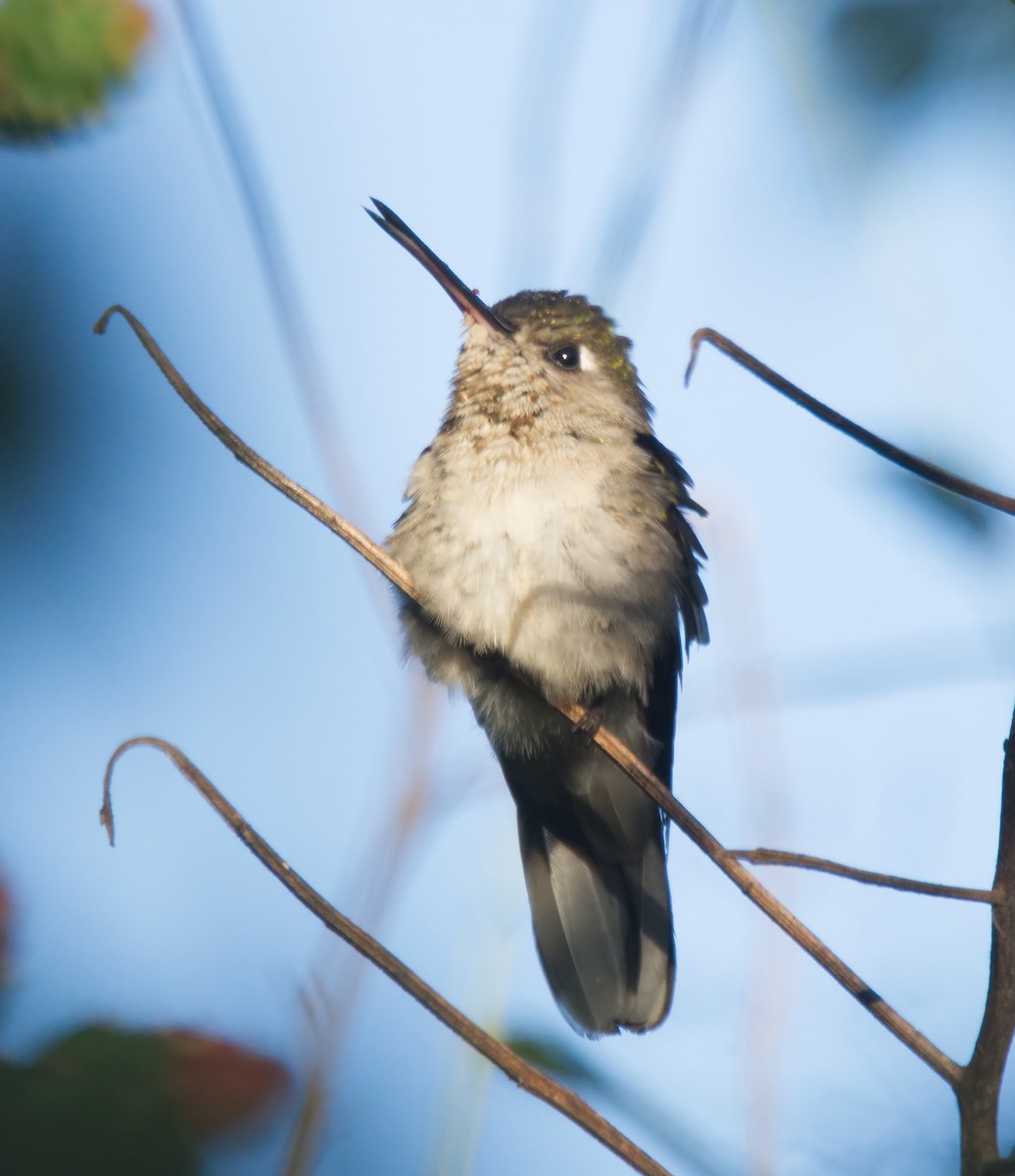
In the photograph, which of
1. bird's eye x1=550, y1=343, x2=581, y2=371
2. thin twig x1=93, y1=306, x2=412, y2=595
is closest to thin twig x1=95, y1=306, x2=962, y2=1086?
thin twig x1=93, y1=306, x2=412, y2=595

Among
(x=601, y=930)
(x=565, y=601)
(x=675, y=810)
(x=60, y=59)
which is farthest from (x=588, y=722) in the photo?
(x=60, y=59)

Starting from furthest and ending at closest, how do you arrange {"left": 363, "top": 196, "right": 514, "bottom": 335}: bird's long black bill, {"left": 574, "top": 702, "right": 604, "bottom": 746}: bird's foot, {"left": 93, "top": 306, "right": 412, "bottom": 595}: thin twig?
{"left": 574, "top": 702, "right": 604, "bottom": 746}: bird's foot, {"left": 363, "top": 196, "right": 514, "bottom": 335}: bird's long black bill, {"left": 93, "top": 306, "right": 412, "bottom": 595}: thin twig

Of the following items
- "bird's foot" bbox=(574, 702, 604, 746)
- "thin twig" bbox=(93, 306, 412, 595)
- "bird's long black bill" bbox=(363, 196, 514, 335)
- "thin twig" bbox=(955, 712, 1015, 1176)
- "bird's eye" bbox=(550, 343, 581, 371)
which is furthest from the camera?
"bird's eye" bbox=(550, 343, 581, 371)

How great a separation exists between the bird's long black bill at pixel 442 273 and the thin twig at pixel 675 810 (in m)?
1.04

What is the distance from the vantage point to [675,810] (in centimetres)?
172

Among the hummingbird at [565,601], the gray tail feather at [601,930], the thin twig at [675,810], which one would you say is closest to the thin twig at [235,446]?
the thin twig at [675,810]

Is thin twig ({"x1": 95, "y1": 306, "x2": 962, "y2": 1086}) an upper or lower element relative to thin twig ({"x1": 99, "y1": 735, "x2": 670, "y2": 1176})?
upper

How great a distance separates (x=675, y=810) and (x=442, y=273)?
237 centimetres

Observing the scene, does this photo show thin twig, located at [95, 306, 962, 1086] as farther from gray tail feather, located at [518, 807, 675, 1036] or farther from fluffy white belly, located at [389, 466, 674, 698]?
gray tail feather, located at [518, 807, 675, 1036]

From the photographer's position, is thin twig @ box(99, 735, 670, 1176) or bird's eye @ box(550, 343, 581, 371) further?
bird's eye @ box(550, 343, 581, 371)

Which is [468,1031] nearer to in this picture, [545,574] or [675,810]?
[675,810]

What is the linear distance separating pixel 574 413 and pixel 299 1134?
9.98ft

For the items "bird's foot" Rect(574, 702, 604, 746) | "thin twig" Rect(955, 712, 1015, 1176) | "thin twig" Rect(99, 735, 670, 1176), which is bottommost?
"thin twig" Rect(99, 735, 670, 1176)

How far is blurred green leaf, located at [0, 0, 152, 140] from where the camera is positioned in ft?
4.99
